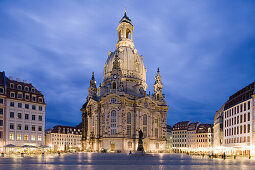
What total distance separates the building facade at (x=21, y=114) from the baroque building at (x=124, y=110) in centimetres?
2808

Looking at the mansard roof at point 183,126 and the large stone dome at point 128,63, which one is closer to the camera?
the large stone dome at point 128,63

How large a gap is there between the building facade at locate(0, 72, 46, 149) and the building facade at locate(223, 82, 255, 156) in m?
52.9

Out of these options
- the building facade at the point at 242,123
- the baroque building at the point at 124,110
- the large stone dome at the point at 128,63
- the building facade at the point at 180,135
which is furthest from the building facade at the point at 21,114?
the building facade at the point at 180,135

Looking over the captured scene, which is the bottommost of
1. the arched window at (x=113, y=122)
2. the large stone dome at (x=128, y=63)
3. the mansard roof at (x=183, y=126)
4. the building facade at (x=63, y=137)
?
the building facade at (x=63, y=137)

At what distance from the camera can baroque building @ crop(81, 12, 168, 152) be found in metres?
102

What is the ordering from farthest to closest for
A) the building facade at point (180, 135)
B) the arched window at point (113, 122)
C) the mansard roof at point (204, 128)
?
Result: the building facade at point (180, 135) → the mansard roof at point (204, 128) → the arched window at point (113, 122)

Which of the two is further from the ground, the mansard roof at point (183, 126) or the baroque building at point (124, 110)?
the baroque building at point (124, 110)

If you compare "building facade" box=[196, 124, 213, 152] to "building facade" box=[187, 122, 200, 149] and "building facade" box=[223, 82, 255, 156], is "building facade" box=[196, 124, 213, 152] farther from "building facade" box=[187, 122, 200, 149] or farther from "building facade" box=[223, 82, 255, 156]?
"building facade" box=[223, 82, 255, 156]

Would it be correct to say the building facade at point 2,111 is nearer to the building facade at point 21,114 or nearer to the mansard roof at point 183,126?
the building facade at point 21,114

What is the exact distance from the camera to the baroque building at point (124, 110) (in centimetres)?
10194

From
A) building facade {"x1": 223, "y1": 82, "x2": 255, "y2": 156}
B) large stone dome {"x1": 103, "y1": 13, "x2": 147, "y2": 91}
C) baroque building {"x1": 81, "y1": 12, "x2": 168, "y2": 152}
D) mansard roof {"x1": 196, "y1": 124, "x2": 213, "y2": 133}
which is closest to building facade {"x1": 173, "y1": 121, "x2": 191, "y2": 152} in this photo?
mansard roof {"x1": 196, "y1": 124, "x2": 213, "y2": 133}

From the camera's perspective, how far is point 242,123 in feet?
240

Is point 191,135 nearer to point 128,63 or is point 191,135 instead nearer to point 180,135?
point 180,135

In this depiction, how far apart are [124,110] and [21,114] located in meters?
37.5
